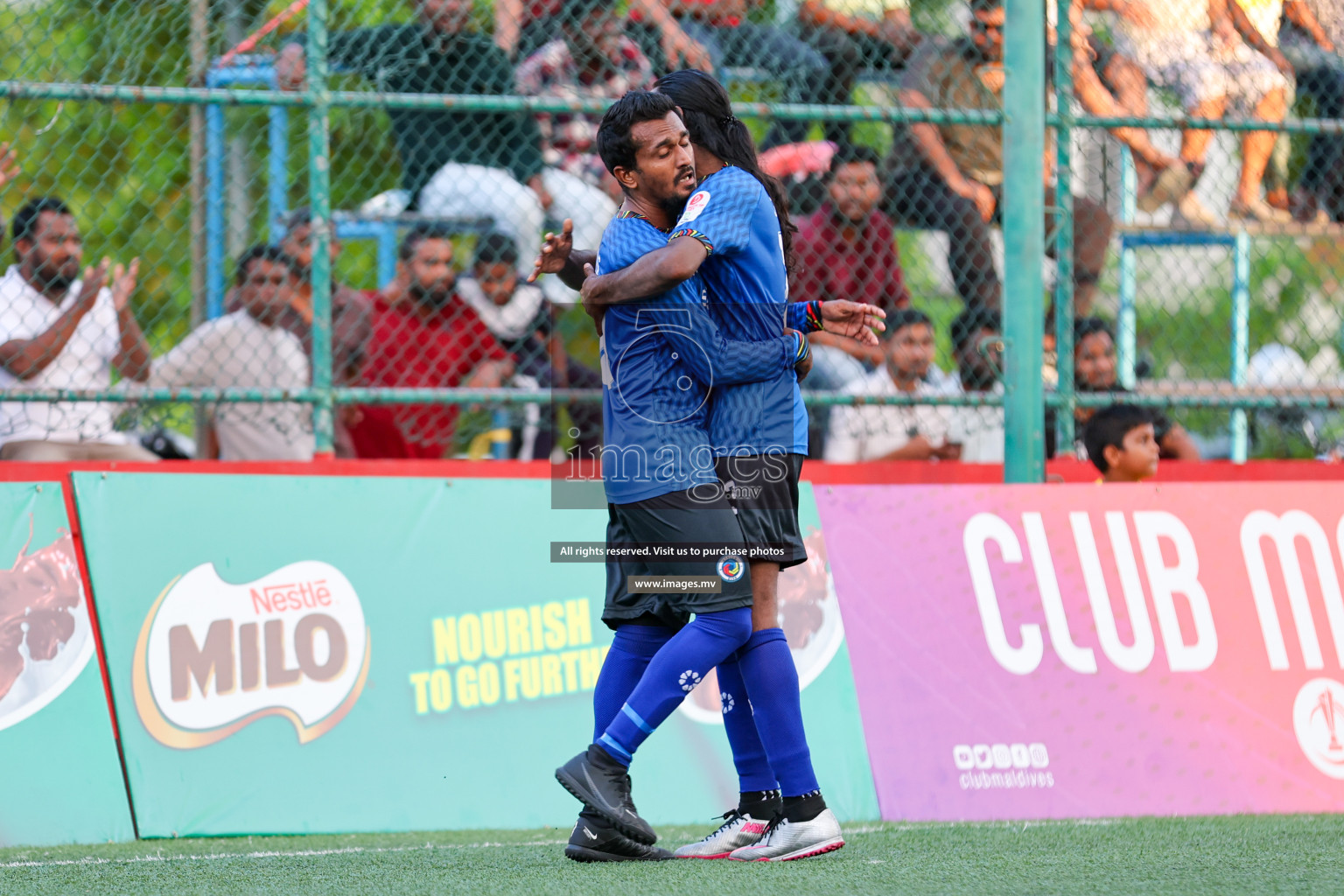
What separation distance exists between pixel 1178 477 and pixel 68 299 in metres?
4.38

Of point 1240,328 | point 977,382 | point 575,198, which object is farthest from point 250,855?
point 1240,328

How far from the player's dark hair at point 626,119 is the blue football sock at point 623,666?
1152 millimetres

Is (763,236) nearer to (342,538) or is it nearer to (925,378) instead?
(342,538)

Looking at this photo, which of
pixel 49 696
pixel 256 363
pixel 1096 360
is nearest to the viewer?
pixel 49 696

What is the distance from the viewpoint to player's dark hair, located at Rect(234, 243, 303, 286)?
18.1ft

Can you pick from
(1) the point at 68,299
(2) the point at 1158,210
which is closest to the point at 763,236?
(1) the point at 68,299

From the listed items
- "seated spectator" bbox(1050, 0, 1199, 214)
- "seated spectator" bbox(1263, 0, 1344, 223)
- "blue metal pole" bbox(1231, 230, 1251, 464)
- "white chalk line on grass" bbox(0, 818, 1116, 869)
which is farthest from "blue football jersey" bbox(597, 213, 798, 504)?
"seated spectator" bbox(1263, 0, 1344, 223)

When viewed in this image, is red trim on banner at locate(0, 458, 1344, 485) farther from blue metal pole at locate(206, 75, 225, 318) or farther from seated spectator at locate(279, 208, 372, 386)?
blue metal pole at locate(206, 75, 225, 318)

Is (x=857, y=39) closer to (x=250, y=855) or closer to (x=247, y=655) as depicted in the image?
(x=247, y=655)

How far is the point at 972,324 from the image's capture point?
595 cm

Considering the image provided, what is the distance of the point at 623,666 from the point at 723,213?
44.9 inches

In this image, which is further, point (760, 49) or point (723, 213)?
point (760, 49)

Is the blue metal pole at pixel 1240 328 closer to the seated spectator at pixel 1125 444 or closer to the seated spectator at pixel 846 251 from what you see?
the seated spectator at pixel 1125 444

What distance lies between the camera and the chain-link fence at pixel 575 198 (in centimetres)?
518
